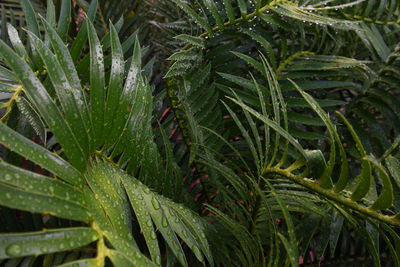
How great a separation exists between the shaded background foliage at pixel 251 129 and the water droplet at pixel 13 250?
3.5 inches

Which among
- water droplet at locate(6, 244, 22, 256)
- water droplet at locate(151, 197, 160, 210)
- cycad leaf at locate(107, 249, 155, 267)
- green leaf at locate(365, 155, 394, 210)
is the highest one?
green leaf at locate(365, 155, 394, 210)

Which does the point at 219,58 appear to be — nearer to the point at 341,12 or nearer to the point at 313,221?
the point at 341,12

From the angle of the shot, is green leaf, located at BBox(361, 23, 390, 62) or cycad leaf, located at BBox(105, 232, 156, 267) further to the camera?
green leaf, located at BBox(361, 23, 390, 62)

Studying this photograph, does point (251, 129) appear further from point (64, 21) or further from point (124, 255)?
point (124, 255)

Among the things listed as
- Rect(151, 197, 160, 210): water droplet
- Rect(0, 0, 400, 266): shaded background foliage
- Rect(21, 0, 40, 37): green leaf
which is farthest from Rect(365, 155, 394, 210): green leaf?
Rect(21, 0, 40, 37): green leaf

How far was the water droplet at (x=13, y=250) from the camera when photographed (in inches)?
8.6

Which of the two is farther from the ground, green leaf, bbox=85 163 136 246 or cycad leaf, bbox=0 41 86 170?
cycad leaf, bbox=0 41 86 170

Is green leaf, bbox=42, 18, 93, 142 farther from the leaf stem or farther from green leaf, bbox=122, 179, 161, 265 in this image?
the leaf stem

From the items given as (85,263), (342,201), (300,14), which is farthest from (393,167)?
(85,263)

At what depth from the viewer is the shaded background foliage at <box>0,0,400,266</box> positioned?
0.41 metres

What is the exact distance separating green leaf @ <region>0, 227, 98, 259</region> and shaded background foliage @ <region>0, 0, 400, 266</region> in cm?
6

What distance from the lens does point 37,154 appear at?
0.87 ft

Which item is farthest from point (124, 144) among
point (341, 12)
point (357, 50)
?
point (357, 50)

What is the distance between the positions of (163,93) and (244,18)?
0.19 m
